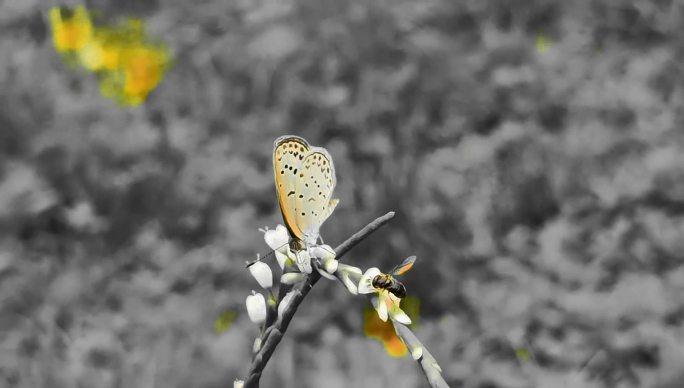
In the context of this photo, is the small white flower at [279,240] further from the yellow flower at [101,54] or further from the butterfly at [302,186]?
the yellow flower at [101,54]

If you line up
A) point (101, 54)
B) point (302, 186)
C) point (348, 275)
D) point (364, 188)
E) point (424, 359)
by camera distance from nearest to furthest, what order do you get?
point (424, 359)
point (348, 275)
point (302, 186)
point (364, 188)
point (101, 54)

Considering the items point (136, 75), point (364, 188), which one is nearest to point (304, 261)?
point (364, 188)

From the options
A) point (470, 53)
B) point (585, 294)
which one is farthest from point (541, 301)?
point (470, 53)

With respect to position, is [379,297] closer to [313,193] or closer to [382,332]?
[313,193]

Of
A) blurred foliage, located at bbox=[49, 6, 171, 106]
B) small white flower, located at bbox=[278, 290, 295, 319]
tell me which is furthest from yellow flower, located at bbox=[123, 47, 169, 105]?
small white flower, located at bbox=[278, 290, 295, 319]

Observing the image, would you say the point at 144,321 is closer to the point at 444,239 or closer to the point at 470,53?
the point at 444,239
